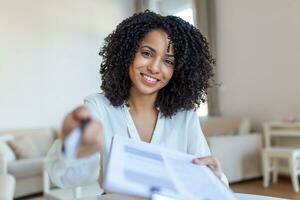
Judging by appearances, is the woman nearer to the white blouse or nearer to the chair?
the white blouse

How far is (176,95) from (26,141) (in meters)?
3.56

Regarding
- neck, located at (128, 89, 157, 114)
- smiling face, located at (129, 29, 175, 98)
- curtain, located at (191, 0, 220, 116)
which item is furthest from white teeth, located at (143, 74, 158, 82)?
curtain, located at (191, 0, 220, 116)

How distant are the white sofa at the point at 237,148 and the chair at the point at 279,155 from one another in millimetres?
160

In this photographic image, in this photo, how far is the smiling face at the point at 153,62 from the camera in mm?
998

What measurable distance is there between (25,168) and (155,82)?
10.5 feet

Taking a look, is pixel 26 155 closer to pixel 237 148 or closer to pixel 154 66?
pixel 237 148

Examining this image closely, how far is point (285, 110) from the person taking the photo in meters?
4.20

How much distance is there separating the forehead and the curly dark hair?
1 centimetres

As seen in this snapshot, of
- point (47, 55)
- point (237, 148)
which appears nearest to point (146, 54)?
point (237, 148)

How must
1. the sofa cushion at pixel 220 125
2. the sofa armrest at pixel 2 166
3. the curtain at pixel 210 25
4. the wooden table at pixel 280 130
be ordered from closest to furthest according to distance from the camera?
the sofa armrest at pixel 2 166
the wooden table at pixel 280 130
the sofa cushion at pixel 220 125
the curtain at pixel 210 25

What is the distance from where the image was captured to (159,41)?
3.32ft

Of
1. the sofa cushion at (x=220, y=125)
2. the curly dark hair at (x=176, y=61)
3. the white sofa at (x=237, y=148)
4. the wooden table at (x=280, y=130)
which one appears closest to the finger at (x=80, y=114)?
the curly dark hair at (x=176, y=61)

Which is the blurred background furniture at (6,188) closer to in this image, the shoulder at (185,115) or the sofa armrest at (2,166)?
the sofa armrest at (2,166)

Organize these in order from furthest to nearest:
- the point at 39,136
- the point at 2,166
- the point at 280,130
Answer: the point at 39,136 → the point at 280,130 → the point at 2,166
